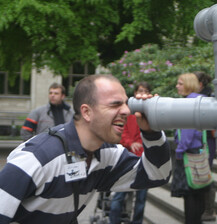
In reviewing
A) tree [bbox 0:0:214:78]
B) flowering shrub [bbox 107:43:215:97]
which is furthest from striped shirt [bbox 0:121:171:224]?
tree [bbox 0:0:214:78]

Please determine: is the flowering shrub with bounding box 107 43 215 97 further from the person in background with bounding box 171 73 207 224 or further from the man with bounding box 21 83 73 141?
the person in background with bounding box 171 73 207 224

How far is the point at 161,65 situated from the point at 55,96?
151 inches

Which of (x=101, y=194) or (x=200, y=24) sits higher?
(x=200, y=24)

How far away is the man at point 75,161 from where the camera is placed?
6.57 ft

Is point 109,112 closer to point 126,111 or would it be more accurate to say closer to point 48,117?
point 126,111

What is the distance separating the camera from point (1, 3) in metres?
9.03

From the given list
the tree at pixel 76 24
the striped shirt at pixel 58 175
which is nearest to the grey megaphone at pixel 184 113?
the striped shirt at pixel 58 175

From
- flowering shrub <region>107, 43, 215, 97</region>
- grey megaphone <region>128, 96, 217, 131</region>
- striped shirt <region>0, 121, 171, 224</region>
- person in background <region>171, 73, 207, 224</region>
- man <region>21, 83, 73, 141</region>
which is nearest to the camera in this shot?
grey megaphone <region>128, 96, 217, 131</region>

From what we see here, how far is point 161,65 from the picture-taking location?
9.59 metres

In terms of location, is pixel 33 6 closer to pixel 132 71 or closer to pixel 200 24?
pixel 132 71

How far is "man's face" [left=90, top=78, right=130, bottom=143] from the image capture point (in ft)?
7.09

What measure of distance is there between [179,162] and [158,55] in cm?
536

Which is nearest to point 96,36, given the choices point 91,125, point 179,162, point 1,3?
point 1,3

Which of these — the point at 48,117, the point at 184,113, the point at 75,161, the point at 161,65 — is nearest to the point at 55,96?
the point at 48,117
